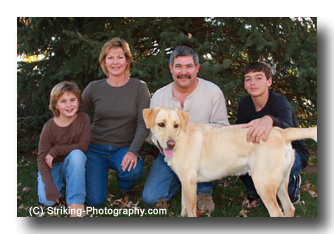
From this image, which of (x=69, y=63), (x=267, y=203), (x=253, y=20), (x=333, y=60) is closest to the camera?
(x=267, y=203)

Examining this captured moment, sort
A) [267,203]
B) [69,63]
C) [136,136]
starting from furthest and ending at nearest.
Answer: [69,63]
[136,136]
[267,203]

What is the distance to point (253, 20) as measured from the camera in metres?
5.04

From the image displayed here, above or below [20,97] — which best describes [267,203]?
below

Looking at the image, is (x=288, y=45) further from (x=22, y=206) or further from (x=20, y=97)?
(x=20, y=97)

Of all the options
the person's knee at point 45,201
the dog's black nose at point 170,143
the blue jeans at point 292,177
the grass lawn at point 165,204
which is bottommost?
the grass lawn at point 165,204

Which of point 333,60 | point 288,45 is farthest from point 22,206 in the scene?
point 288,45

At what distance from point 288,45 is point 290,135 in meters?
2.96

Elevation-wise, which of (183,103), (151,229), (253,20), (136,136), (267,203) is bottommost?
(151,229)

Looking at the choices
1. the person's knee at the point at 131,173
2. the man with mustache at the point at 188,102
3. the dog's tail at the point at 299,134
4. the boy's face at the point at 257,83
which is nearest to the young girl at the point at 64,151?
the person's knee at the point at 131,173

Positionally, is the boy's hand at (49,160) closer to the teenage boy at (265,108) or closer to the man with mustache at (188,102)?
the man with mustache at (188,102)

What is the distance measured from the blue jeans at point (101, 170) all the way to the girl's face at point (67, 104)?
76 cm

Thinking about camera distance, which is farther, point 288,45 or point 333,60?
point 288,45

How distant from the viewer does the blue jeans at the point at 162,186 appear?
4.17 metres

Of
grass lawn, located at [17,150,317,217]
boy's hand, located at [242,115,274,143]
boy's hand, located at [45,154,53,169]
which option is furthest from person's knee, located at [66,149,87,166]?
boy's hand, located at [242,115,274,143]
